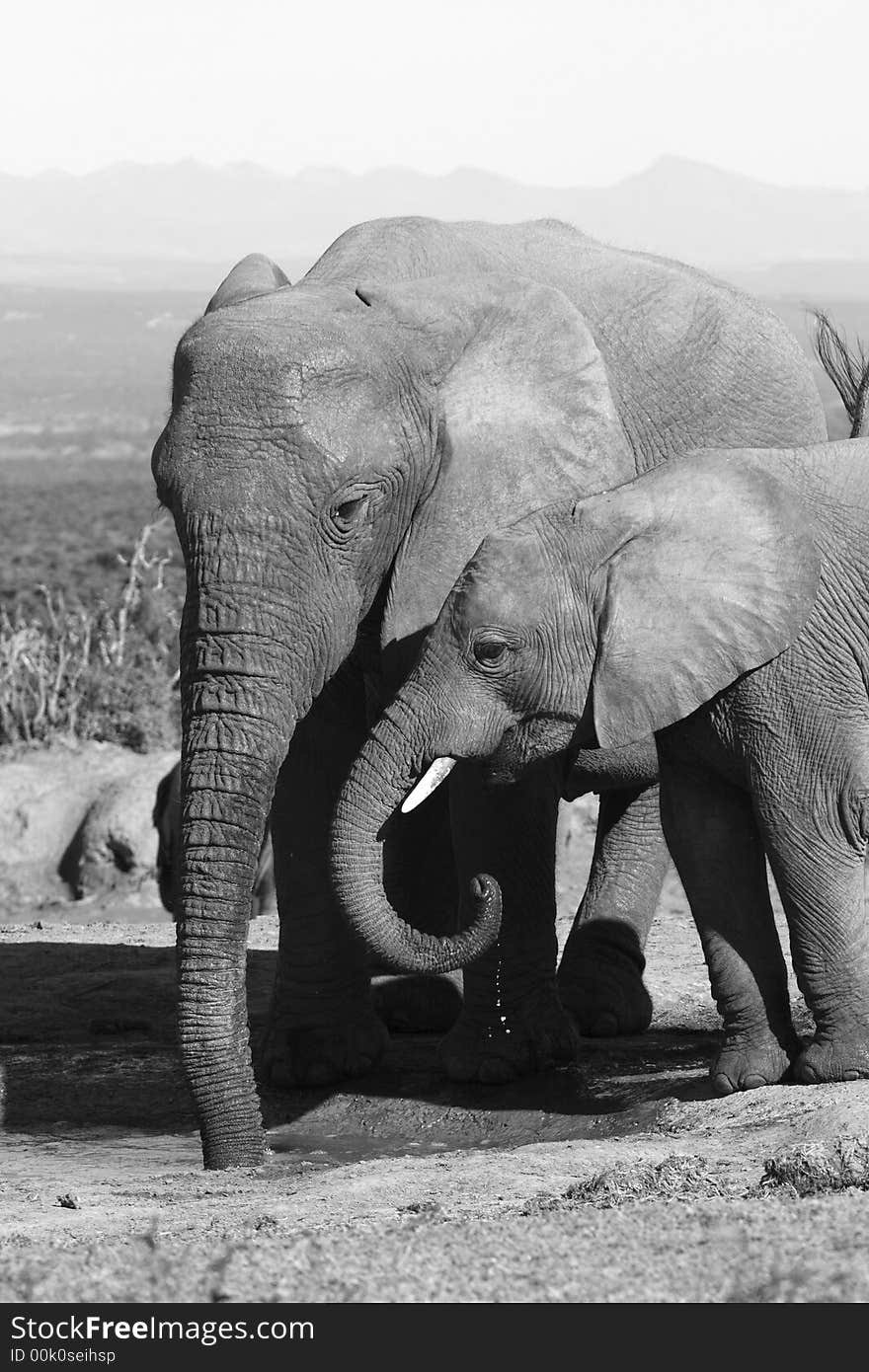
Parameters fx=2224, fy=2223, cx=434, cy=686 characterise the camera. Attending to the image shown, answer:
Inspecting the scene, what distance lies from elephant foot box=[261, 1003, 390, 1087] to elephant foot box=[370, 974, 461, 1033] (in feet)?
2.42

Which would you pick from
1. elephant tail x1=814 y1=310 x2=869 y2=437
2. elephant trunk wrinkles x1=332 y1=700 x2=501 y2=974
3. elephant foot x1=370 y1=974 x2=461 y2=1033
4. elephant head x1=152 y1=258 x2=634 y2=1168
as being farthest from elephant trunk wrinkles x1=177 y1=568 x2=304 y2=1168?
elephant tail x1=814 y1=310 x2=869 y2=437

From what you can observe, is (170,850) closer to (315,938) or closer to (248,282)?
(315,938)

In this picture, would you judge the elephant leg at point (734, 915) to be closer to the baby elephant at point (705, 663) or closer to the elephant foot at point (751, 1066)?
the elephant foot at point (751, 1066)

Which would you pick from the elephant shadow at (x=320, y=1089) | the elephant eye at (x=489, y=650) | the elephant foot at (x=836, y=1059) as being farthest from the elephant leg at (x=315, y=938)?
the elephant foot at (x=836, y=1059)

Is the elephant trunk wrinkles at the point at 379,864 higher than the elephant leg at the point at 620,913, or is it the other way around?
the elephant trunk wrinkles at the point at 379,864

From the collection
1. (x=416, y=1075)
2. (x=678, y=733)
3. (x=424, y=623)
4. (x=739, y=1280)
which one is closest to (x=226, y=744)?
(x=424, y=623)

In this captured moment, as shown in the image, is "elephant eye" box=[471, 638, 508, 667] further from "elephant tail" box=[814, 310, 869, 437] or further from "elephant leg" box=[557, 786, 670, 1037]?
"elephant tail" box=[814, 310, 869, 437]

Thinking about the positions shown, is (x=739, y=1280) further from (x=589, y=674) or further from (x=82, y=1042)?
(x=82, y=1042)

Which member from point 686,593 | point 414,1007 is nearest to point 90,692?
point 414,1007

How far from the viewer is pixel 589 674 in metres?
6.24

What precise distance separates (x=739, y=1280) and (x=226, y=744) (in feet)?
8.45

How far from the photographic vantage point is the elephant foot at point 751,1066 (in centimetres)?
652

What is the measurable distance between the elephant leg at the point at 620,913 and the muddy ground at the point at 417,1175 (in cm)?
21

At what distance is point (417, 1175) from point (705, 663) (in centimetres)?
159
